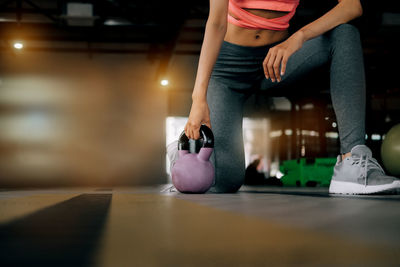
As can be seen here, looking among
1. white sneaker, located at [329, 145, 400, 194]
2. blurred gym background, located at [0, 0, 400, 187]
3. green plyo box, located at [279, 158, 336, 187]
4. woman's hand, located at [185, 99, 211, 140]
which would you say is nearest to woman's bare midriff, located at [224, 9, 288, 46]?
woman's hand, located at [185, 99, 211, 140]

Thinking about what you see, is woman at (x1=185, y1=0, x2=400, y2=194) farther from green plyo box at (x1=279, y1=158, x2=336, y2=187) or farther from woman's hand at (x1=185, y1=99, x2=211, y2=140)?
green plyo box at (x1=279, y1=158, x2=336, y2=187)

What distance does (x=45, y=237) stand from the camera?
592 mm

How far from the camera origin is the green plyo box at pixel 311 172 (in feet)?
15.9

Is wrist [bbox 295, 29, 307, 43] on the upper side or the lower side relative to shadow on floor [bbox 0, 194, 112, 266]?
upper

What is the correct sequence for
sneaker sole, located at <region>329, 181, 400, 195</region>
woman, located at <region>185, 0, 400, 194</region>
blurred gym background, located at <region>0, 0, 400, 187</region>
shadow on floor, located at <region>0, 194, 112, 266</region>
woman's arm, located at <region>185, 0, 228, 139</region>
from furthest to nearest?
blurred gym background, located at <region>0, 0, 400, 187</region>, woman's arm, located at <region>185, 0, 228, 139</region>, woman, located at <region>185, 0, 400, 194</region>, sneaker sole, located at <region>329, 181, 400, 195</region>, shadow on floor, located at <region>0, 194, 112, 266</region>

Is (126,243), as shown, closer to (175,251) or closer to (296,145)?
(175,251)

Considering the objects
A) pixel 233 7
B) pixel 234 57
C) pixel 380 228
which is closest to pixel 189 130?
pixel 234 57

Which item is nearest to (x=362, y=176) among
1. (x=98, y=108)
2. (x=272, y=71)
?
(x=272, y=71)

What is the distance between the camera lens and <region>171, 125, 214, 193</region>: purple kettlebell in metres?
1.71

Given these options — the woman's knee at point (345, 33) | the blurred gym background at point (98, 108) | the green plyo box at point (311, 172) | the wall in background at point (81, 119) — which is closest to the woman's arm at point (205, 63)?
the woman's knee at point (345, 33)

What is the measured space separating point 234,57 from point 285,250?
1480 millimetres

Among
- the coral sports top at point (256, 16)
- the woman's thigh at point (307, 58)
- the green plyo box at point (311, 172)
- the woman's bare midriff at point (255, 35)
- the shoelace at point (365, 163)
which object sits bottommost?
the green plyo box at point (311, 172)

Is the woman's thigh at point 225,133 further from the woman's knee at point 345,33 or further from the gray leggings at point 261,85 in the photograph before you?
the woman's knee at point 345,33

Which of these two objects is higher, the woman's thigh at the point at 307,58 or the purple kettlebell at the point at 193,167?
the woman's thigh at the point at 307,58
